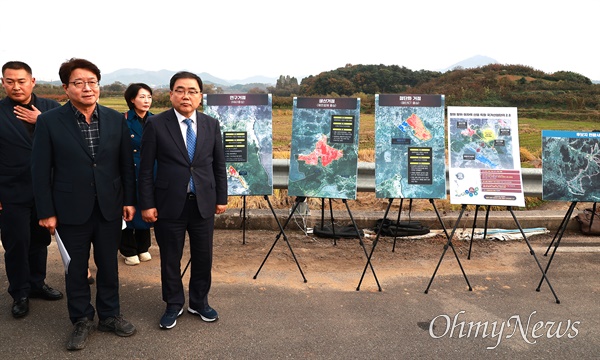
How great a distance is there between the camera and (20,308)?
3.55 m

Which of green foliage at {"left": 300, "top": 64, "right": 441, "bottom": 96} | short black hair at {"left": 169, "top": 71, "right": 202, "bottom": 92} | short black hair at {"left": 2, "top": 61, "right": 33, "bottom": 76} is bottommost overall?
short black hair at {"left": 169, "top": 71, "right": 202, "bottom": 92}

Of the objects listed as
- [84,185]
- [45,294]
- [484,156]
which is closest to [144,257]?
[45,294]

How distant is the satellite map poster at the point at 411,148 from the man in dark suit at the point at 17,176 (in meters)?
3.18

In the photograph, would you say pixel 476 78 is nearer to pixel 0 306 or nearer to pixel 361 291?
Result: pixel 361 291

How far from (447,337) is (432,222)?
272 centimetres

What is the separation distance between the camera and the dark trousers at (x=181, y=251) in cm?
343

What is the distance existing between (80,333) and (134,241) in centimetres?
163

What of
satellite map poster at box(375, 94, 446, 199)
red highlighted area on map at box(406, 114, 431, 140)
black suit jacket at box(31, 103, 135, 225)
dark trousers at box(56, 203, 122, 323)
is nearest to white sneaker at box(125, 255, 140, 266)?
dark trousers at box(56, 203, 122, 323)

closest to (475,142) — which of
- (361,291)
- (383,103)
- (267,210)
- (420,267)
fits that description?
(383,103)

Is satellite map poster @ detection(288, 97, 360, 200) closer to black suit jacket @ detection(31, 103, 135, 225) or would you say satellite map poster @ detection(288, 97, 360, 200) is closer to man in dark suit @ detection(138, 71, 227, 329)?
man in dark suit @ detection(138, 71, 227, 329)

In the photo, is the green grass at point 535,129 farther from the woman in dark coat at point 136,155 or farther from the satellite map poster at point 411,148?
the woman in dark coat at point 136,155

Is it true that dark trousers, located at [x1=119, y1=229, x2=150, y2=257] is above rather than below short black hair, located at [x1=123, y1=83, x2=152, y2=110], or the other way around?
below

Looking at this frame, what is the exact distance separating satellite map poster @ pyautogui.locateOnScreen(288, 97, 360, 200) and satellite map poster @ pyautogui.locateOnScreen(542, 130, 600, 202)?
2089 mm

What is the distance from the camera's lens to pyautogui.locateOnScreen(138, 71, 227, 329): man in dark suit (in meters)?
3.33
